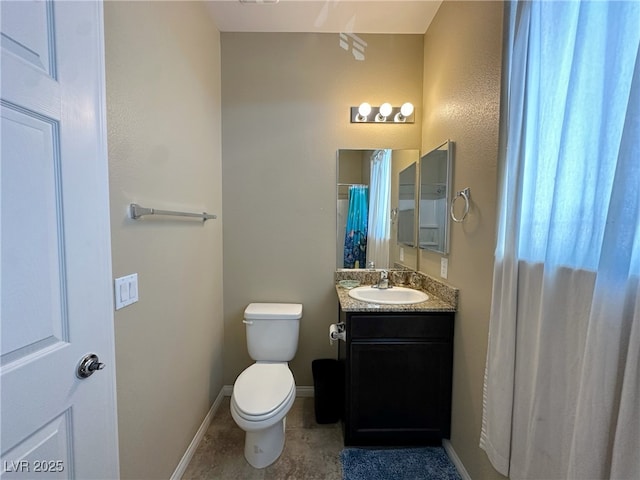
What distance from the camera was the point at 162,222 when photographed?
1295 millimetres

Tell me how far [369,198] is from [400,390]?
1.35m

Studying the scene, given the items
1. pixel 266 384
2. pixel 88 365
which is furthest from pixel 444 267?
pixel 88 365

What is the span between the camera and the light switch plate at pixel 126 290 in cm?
99

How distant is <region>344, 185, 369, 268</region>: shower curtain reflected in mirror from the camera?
214cm

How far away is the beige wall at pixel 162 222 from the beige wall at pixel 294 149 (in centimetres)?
22

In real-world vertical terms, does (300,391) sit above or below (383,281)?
below

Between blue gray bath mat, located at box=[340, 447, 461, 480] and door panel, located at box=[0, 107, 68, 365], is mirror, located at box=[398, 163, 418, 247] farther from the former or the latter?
door panel, located at box=[0, 107, 68, 365]

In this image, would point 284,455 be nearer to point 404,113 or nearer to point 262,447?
point 262,447

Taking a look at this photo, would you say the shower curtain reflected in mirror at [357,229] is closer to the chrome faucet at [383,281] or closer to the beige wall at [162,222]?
the chrome faucet at [383,281]

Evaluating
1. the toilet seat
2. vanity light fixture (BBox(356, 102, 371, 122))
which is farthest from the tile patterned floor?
vanity light fixture (BBox(356, 102, 371, 122))

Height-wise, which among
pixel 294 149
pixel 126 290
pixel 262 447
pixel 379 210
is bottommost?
pixel 262 447

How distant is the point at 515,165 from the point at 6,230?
1500 millimetres

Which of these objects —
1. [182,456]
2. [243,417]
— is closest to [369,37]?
[243,417]

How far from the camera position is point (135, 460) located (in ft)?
3.61
